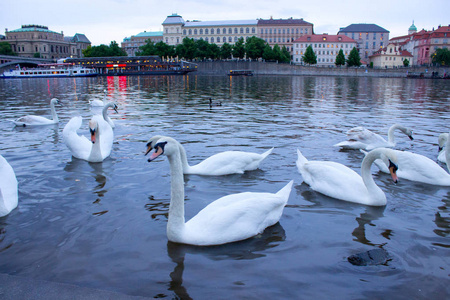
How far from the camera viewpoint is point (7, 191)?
540 centimetres

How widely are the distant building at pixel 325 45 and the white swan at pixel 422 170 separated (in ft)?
386

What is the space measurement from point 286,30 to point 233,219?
448ft

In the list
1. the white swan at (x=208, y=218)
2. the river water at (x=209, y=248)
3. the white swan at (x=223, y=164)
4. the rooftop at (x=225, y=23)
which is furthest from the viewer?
the rooftop at (x=225, y=23)

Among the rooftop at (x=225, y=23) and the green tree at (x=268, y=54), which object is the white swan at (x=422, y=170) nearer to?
the green tree at (x=268, y=54)

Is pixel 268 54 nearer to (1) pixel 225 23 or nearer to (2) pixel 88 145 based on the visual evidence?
(1) pixel 225 23

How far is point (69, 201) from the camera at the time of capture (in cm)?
585

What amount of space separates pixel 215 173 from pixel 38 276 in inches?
150

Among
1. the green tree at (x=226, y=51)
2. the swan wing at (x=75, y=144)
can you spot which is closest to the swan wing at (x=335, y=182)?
the swan wing at (x=75, y=144)

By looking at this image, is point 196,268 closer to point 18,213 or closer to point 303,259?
point 303,259

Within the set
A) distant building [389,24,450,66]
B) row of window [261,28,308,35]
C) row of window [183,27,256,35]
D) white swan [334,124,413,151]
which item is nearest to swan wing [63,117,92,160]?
white swan [334,124,413,151]

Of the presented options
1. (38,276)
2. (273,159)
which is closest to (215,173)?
(273,159)

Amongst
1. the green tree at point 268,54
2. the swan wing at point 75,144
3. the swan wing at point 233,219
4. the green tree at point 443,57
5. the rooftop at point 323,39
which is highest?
the rooftop at point 323,39

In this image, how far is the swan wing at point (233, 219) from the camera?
4.36m

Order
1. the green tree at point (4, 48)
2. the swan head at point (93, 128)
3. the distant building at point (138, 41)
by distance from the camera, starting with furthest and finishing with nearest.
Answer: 1. the distant building at point (138, 41)
2. the green tree at point (4, 48)
3. the swan head at point (93, 128)
